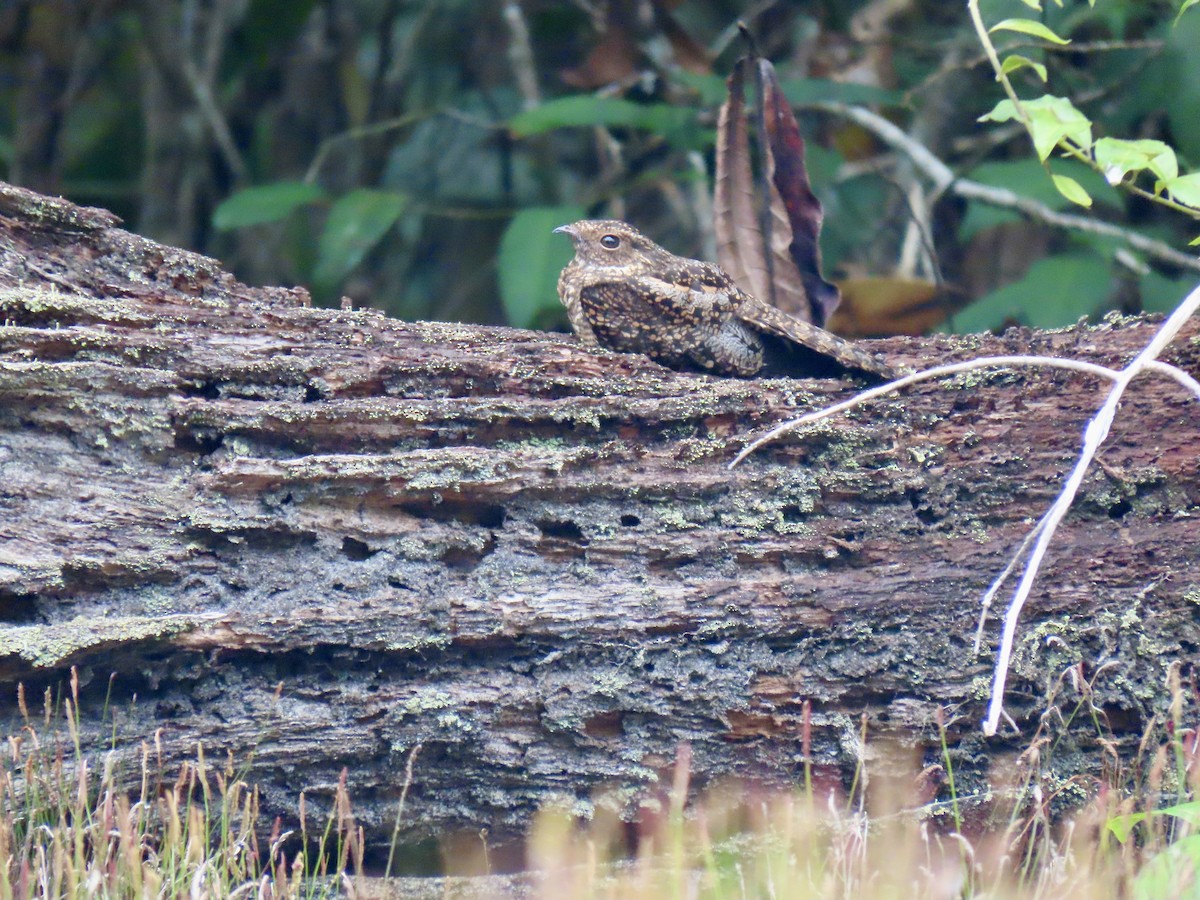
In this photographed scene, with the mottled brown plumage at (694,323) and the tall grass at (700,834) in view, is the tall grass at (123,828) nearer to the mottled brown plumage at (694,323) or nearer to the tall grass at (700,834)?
the tall grass at (700,834)

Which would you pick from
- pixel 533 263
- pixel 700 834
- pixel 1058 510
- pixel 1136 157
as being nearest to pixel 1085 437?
pixel 1058 510

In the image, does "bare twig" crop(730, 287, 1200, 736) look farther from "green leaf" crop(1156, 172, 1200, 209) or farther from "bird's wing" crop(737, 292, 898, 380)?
"bird's wing" crop(737, 292, 898, 380)

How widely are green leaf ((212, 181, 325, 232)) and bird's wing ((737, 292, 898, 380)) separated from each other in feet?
8.95

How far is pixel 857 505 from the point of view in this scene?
2592 mm

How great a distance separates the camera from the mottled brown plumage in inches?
120

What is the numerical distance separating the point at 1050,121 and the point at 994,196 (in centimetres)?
296

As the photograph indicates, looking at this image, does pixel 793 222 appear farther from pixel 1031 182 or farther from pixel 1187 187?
pixel 1187 187

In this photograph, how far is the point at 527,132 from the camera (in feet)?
14.9

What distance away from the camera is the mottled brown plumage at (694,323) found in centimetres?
304

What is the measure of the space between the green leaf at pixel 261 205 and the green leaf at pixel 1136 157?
3619 mm

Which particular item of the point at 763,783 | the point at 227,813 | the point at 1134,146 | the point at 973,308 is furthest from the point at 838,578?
the point at 973,308

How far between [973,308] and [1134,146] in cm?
189

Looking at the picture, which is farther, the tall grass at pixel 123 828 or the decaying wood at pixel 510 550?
the decaying wood at pixel 510 550

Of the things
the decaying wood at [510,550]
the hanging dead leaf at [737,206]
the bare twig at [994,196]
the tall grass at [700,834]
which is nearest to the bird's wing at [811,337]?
the decaying wood at [510,550]
